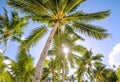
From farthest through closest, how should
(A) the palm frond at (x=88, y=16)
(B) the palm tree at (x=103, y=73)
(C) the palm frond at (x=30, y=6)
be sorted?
(B) the palm tree at (x=103, y=73) < (A) the palm frond at (x=88, y=16) < (C) the palm frond at (x=30, y=6)

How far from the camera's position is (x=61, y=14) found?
12297 millimetres

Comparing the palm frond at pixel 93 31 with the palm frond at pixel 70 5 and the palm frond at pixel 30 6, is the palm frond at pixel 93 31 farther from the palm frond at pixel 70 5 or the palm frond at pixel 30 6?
the palm frond at pixel 30 6

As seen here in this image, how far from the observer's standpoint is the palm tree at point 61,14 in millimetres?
12047

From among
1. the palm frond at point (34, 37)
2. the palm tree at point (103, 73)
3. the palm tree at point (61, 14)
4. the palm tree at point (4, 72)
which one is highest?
the palm tree at point (61, 14)

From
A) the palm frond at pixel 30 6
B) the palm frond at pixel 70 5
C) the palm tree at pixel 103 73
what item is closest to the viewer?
the palm frond at pixel 30 6

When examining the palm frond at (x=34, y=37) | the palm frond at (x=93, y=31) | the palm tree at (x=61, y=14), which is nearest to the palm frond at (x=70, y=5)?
the palm tree at (x=61, y=14)

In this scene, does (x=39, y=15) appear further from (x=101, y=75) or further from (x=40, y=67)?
(x=101, y=75)

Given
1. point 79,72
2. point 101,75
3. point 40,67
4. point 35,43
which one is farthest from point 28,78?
point 101,75

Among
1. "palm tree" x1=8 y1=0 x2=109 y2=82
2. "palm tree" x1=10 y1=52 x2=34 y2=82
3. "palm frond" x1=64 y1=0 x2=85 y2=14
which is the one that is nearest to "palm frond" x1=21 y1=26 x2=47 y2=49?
"palm tree" x1=8 y1=0 x2=109 y2=82

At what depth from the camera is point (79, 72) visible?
102 feet

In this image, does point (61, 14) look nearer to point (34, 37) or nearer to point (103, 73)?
point (34, 37)

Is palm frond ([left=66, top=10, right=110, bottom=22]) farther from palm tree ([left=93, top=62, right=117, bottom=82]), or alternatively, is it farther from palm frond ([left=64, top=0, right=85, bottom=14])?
palm tree ([left=93, top=62, right=117, bottom=82])

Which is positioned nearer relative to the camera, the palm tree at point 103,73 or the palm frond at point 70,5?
the palm frond at point 70,5

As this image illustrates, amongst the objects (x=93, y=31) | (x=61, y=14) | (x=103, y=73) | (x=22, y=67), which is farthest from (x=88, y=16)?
(x=103, y=73)
